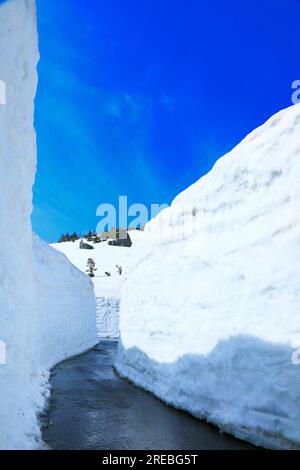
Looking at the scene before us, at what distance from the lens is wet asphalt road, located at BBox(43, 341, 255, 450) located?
235 inches

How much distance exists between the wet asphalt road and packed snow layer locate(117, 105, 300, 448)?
379mm

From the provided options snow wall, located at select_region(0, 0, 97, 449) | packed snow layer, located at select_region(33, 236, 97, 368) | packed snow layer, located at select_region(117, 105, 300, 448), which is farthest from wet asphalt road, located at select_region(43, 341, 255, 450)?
packed snow layer, located at select_region(33, 236, 97, 368)

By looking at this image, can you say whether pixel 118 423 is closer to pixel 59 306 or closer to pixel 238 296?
pixel 238 296

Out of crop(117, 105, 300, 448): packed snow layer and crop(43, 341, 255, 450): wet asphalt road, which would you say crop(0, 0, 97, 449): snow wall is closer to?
crop(43, 341, 255, 450): wet asphalt road

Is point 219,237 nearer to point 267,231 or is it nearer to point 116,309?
point 267,231

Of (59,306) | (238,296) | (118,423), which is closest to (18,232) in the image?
(118,423)

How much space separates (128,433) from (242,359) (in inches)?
92.4

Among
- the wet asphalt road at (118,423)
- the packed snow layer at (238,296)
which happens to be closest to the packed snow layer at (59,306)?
the wet asphalt road at (118,423)

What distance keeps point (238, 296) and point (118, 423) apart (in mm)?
3311

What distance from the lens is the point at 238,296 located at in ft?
23.7

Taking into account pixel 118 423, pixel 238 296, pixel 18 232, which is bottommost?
pixel 118 423

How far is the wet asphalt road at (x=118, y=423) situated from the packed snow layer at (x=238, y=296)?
38 centimetres

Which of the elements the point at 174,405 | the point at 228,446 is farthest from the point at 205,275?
the point at 228,446

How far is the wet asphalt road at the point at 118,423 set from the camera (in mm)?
5969
